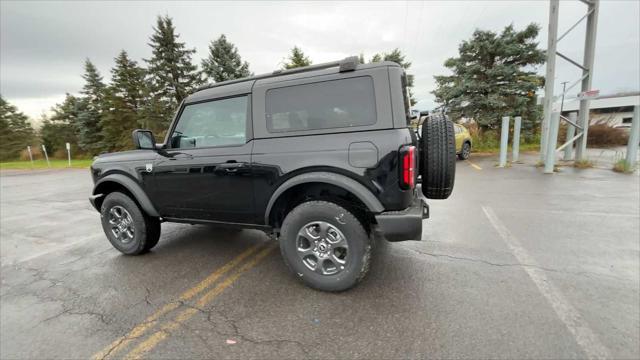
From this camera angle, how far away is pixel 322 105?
8.49ft

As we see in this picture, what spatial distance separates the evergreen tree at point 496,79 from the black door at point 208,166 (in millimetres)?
13446

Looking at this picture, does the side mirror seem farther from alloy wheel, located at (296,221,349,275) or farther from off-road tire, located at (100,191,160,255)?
alloy wheel, located at (296,221,349,275)

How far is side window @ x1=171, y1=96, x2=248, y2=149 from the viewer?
2947 mm

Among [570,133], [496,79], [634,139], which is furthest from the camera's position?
[496,79]

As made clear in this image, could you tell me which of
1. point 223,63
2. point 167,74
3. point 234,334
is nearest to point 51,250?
point 234,334

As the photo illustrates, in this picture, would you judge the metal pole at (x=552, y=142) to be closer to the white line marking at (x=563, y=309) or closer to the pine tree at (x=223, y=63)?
the white line marking at (x=563, y=309)

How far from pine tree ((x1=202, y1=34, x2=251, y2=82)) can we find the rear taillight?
850 inches

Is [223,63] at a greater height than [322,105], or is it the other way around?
[223,63]

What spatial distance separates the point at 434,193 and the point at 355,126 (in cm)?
117

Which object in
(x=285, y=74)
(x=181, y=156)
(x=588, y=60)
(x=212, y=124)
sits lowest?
(x=181, y=156)

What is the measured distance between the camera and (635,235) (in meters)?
3.68

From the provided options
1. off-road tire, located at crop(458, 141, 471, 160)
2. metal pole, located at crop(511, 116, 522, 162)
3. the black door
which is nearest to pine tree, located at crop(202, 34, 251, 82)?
off-road tire, located at crop(458, 141, 471, 160)

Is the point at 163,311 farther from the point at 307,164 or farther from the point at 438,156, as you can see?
the point at 438,156

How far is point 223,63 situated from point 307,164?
22101mm
